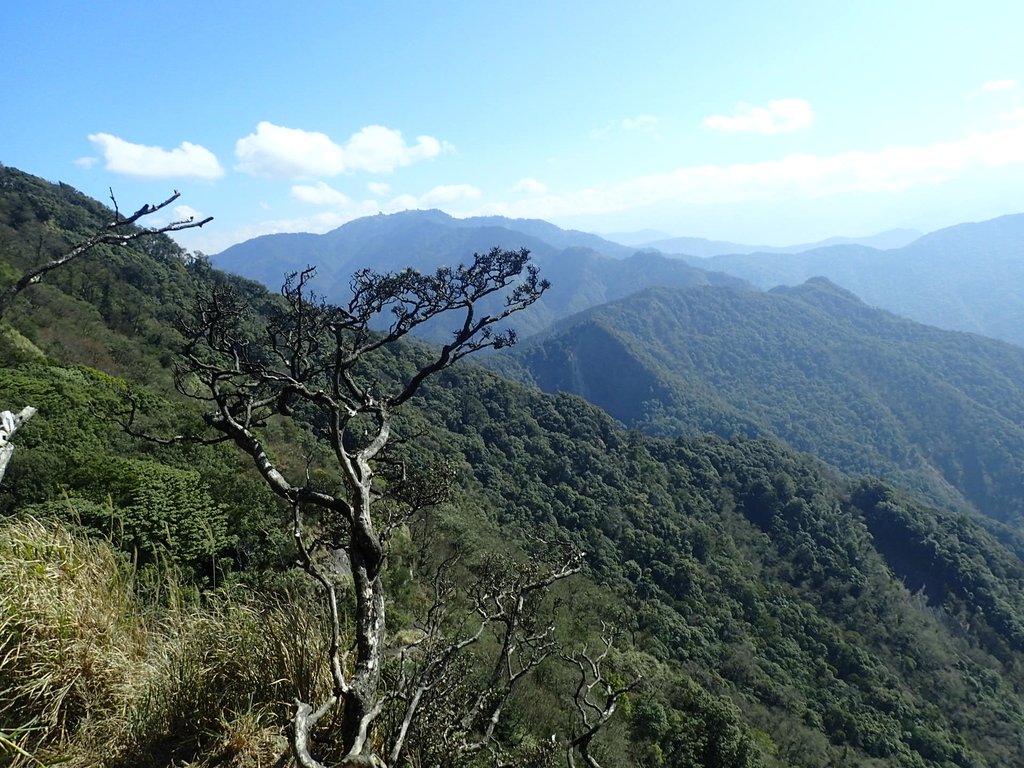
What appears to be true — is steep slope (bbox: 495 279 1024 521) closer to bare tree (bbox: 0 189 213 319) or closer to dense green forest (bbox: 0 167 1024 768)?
dense green forest (bbox: 0 167 1024 768)

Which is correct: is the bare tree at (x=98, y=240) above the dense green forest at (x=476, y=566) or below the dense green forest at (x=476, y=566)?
above

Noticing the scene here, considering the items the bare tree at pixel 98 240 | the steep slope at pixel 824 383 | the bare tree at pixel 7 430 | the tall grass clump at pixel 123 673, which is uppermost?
the bare tree at pixel 98 240

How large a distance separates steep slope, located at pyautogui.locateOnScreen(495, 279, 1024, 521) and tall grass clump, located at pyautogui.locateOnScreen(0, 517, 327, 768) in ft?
404

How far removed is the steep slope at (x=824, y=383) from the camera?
113375 millimetres

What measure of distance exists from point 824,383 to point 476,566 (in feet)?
518

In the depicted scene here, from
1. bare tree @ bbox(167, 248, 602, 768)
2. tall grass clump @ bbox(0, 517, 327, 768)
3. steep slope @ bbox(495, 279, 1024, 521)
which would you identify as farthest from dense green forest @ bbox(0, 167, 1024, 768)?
steep slope @ bbox(495, 279, 1024, 521)

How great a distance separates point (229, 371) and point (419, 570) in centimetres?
1288

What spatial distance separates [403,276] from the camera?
542cm

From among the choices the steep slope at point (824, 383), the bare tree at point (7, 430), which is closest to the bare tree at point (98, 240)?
the bare tree at point (7, 430)

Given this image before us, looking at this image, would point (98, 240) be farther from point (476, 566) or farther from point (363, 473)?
point (476, 566)

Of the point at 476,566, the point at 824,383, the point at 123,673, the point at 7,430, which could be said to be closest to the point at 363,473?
the point at 123,673

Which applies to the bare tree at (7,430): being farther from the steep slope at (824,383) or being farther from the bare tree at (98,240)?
the steep slope at (824,383)

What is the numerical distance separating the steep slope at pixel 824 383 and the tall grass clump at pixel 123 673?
123 meters

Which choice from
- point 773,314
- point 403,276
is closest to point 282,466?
point 403,276
